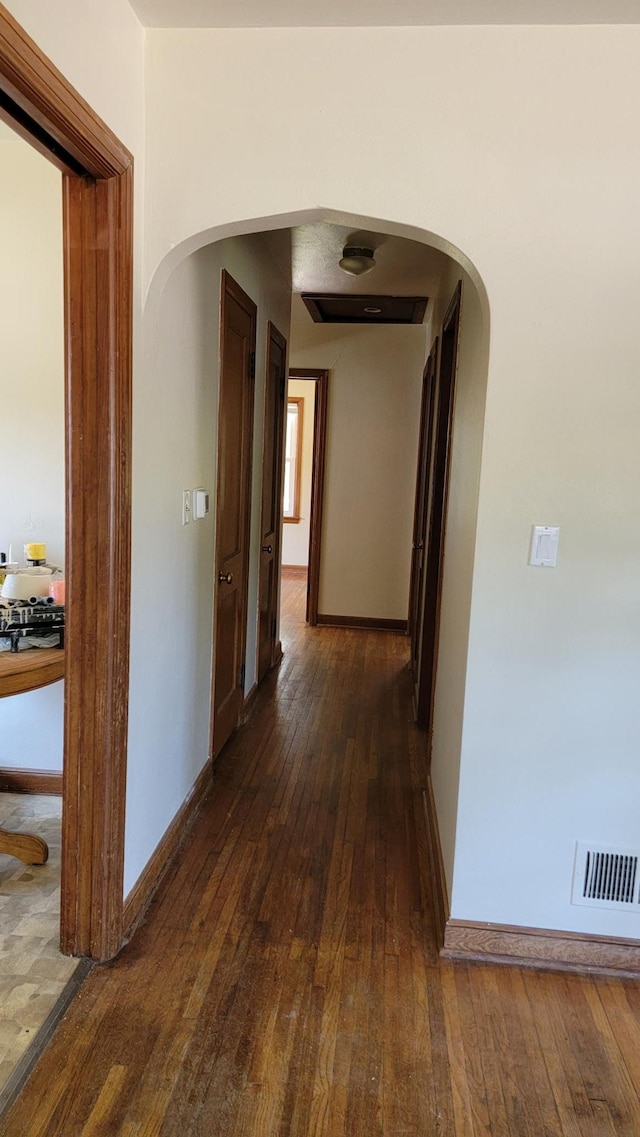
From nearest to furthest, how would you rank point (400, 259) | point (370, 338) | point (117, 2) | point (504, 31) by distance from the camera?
1. point (117, 2)
2. point (504, 31)
3. point (400, 259)
4. point (370, 338)

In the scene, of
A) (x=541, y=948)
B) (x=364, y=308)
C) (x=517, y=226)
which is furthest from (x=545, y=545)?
(x=364, y=308)

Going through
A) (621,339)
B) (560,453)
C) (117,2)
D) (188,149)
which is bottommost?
(560,453)

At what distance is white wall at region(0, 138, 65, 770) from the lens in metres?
2.50

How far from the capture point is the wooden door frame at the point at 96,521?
162cm

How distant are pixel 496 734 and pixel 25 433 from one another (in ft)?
6.62

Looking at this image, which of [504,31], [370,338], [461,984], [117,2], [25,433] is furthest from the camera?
[370,338]

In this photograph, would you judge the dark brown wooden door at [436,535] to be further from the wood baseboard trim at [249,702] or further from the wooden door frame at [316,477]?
the wooden door frame at [316,477]

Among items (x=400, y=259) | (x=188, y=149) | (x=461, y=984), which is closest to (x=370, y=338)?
(x=400, y=259)

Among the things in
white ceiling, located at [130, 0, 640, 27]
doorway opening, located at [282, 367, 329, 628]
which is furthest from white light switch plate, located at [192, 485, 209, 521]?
doorway opening, located at [282, 367, 329, 628]

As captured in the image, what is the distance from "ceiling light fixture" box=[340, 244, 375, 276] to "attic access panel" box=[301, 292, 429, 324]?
3.36ft

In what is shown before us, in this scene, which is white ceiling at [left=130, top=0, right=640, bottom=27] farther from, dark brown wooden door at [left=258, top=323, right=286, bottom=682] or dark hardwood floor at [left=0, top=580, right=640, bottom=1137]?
dark hardwood floor at [left=0, top=580, right=640, bottom=1137]

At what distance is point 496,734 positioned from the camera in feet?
6.22

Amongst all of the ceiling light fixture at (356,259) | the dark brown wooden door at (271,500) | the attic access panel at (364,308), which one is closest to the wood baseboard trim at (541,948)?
the dark brown wooden door at (271,500)

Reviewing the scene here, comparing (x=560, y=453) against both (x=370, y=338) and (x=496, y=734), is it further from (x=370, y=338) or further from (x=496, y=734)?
(x=370, y=338)
